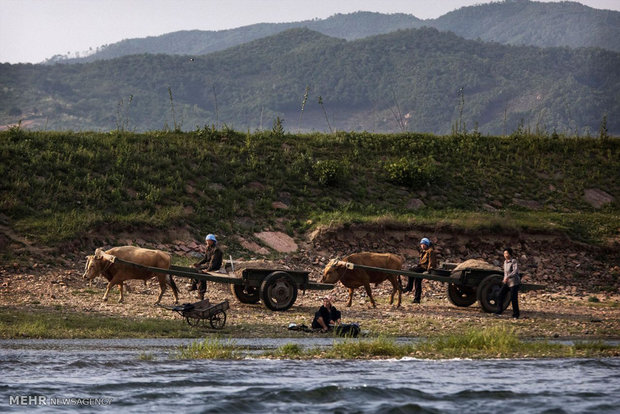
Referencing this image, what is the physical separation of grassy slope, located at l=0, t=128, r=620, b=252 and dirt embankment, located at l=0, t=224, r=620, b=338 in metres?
0.93

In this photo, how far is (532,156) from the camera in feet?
145

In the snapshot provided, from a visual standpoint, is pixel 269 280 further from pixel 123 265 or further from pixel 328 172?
pixel 328 172

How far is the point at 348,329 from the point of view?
727 inches

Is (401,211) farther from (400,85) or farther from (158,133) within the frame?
(400,85)

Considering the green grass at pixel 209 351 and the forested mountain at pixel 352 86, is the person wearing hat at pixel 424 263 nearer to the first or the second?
the green grass at pixel 209 351

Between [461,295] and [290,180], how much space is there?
49.3 feet

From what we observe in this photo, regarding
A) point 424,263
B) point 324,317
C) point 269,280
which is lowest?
point 324,317

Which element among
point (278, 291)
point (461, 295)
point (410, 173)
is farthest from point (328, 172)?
point (278, 291)

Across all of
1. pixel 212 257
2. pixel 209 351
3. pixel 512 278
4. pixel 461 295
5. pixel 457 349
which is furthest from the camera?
pixel 461 295

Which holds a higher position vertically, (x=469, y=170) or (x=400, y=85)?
(x=400, y=85)

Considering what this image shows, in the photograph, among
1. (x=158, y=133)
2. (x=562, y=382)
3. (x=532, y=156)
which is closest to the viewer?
(x=562, y=382)

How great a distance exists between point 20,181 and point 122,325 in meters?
14.9

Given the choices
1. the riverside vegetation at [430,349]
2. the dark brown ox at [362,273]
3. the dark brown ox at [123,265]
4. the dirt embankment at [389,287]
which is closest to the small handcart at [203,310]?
the dirt embankment at [389,287]

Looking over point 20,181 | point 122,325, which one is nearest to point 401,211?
point 20,181
